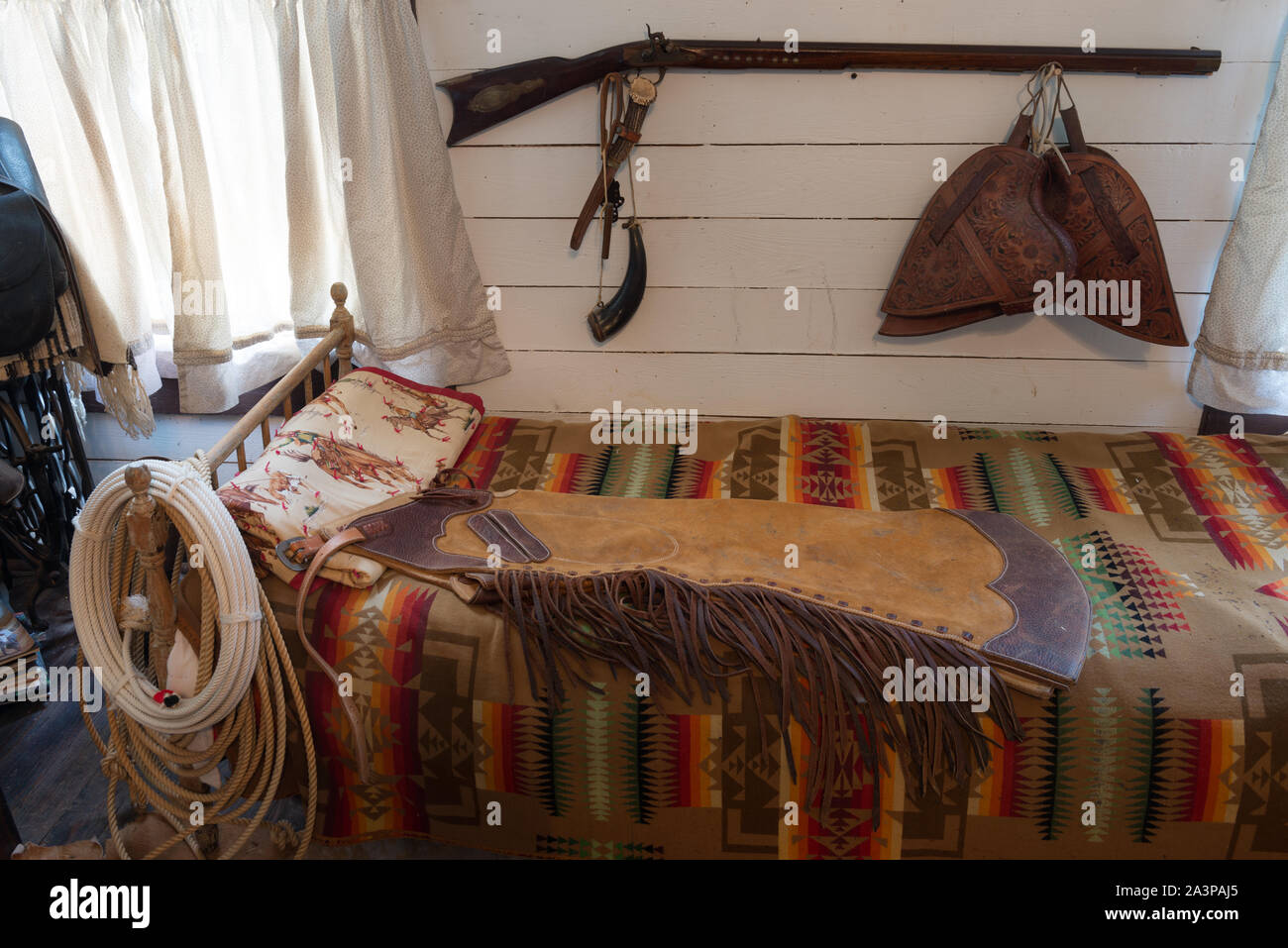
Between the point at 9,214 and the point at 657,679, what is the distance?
167 centimetres

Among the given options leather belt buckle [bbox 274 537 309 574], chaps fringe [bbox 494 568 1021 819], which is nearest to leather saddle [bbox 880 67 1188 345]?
chaps fringe [bbox 494 568 1021 819]

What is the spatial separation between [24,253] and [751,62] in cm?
160

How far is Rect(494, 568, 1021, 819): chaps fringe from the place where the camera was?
4.75 feet

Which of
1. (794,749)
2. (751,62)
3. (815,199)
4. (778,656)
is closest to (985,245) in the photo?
(815,199)

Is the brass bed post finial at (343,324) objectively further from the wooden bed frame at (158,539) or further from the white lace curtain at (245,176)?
the wooden bed frame at (158,539)

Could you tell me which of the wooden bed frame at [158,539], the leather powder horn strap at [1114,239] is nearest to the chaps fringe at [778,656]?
the wooden bed frame at [158,539]

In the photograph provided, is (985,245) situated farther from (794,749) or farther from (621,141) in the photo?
(794,749)

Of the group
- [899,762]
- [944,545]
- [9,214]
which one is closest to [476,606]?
[899,762]

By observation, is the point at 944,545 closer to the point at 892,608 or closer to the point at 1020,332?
the point at 892,608

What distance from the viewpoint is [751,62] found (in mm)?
2104

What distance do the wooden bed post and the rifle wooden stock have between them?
3.96ft

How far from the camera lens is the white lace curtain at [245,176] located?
2.13m

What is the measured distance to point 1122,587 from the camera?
1.66 metres

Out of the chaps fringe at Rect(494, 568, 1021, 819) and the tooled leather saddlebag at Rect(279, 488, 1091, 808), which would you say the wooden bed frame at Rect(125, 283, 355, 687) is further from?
the chaps fringe at Rect(494, 568, 1021, 819)
